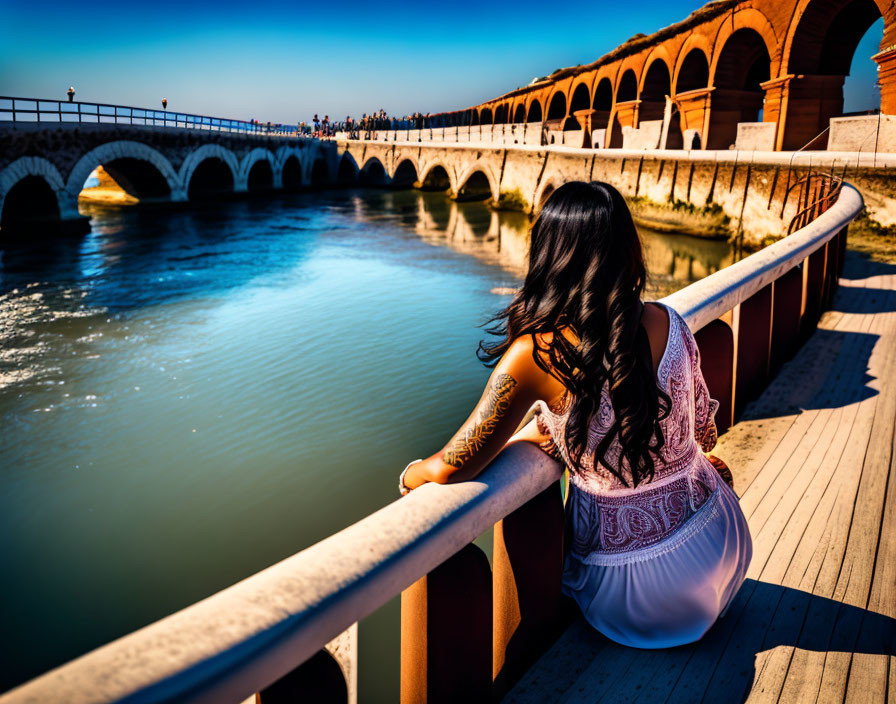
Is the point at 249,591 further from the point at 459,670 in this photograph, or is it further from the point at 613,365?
the point at 613,365

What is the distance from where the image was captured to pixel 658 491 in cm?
151

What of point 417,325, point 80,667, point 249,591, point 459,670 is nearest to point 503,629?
point 459,670

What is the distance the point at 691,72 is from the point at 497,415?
24.9 meters

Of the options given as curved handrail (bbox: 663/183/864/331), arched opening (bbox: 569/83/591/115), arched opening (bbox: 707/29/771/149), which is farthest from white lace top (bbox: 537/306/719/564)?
arched opening (bbox: 569/83/591/115)

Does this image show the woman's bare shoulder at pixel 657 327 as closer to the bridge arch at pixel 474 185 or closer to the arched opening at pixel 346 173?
the bridge arch at pixel 474 185

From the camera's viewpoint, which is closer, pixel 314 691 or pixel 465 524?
pixel 314 691

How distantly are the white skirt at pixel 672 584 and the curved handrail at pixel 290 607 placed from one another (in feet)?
0.98

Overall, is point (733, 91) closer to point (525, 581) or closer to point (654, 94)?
point (654, 94)

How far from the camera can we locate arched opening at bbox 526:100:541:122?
4344 cm

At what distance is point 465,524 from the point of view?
1207mm

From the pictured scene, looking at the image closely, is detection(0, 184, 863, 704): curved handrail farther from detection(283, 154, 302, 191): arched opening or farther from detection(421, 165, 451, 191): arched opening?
detection(283, 154, 302, 191): arched opening

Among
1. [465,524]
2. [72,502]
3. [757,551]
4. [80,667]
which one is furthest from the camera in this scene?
[72,502]

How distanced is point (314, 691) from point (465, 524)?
372mm

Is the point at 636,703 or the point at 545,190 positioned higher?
the point at 545,190
